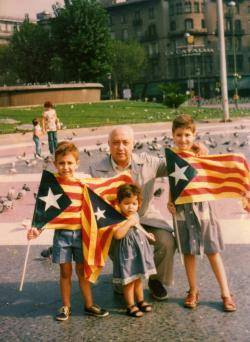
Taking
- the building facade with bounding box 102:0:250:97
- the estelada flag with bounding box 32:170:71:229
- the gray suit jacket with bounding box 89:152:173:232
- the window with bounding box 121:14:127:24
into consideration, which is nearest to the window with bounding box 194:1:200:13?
the building facade with bounding box 102:0:250:97

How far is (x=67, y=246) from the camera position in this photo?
15.1 feet

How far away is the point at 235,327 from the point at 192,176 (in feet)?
3.93

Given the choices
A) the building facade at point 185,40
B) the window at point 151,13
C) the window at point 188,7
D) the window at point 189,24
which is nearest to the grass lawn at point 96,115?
the building facade at point 185,40

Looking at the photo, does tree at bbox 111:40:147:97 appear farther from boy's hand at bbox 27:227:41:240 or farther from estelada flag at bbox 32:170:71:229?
boy's hand at bbox 27:227:41:240

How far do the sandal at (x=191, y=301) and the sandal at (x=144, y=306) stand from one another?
0.28 metres

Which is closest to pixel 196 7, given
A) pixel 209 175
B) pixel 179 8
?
pixel 179 8

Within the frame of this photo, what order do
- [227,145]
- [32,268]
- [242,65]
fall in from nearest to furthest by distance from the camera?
1. [32,268]
2. [227,145]
3. [242,65]

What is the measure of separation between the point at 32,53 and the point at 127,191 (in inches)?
2642

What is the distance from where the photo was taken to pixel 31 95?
4334 cm

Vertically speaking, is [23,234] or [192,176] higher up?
[192,176]

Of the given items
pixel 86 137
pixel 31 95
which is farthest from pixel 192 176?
pixel 31 95

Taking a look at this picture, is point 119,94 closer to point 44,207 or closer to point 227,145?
point 227,145

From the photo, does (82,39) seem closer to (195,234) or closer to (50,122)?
(50,122)

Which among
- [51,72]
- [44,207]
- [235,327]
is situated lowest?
[235,327]
